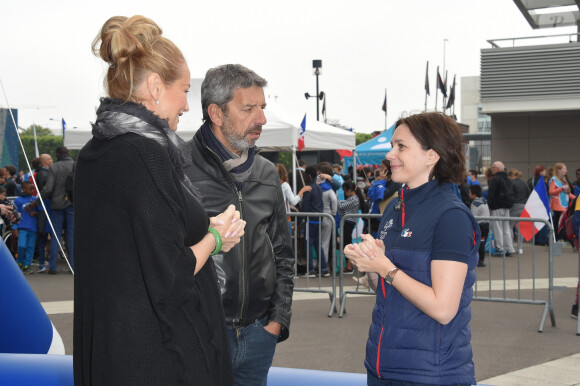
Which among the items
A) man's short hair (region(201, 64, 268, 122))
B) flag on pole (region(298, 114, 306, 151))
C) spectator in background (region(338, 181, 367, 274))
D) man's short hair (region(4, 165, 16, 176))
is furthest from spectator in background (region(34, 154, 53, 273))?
man's short hair (region(201, 64, 268, 122))

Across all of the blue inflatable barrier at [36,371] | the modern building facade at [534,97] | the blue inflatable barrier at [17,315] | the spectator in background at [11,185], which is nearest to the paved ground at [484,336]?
the blue inflatable barrier at [17,315]

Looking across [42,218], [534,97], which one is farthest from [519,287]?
[534,97]

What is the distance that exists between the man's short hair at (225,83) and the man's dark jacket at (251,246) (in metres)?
0.17

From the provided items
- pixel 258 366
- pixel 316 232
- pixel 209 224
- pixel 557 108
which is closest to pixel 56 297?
pixel 316 232

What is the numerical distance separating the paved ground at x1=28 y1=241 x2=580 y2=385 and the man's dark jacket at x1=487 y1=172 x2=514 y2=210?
3.63 m

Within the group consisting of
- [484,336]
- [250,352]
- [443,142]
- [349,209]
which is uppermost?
[443,142]

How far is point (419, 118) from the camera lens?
2.47 metres

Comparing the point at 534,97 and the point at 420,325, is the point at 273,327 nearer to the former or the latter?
the point at 420,325

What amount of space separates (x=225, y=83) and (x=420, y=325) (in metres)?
1.27

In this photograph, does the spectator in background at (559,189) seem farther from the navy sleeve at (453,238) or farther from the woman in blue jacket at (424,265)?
the navy sleeve at (453,238)

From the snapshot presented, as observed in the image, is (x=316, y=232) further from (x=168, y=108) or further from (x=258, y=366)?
(x=168, y=108)

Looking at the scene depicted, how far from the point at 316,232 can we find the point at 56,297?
3896mm

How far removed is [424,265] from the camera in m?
2.30

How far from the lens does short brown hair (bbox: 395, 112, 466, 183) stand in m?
2.41
